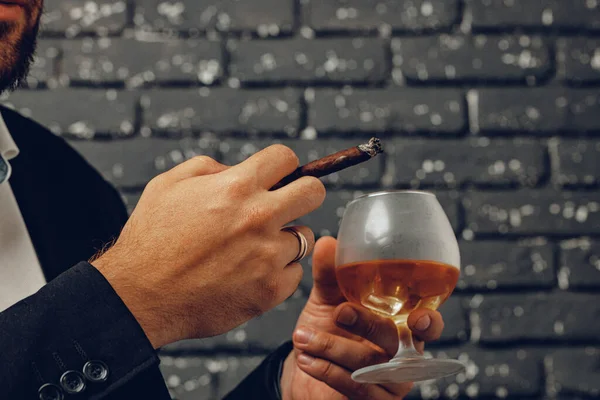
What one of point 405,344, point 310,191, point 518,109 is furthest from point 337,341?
point 518,109

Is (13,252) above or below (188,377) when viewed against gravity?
above

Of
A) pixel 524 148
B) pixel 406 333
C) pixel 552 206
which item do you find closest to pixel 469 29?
pixel 524 148

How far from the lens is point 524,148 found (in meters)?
1.39

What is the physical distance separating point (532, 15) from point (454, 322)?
676mm

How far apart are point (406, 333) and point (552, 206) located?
0.66 meters

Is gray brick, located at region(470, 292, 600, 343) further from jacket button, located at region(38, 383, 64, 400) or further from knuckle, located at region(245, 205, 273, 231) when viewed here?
jacket button, located at region(38, 383, 64, 400)

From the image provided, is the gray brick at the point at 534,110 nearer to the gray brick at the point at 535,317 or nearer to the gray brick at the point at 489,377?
the gray brick at the point at 535,317

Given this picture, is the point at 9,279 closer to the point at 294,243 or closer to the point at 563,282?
the point at 294,243

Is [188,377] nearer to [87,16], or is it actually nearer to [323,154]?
[323,154]

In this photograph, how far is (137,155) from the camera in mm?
1384

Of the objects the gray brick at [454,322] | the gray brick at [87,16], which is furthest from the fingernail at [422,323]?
the gray brick at [87,16]

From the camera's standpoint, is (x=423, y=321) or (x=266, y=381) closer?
(x=423, y=321)

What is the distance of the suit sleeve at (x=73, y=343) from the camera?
0.69 metres

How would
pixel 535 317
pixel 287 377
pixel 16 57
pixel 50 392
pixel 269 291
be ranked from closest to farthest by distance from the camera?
pixel 50 392, pixel 269 291, pixel 287 377, pixel 16 57, pixel 535 317
